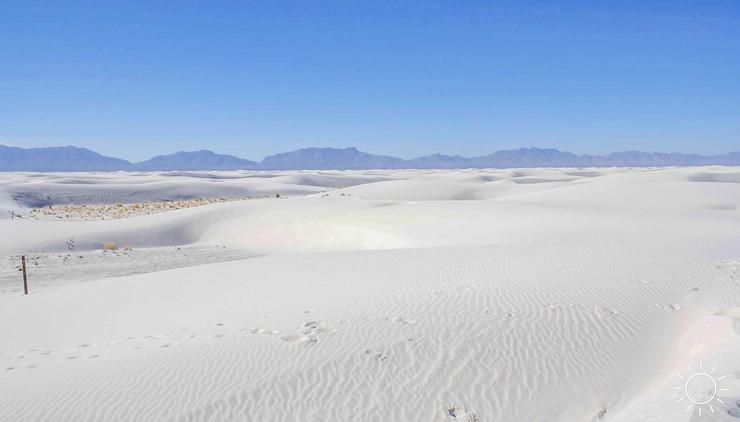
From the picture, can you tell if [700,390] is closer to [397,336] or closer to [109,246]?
[397,336]

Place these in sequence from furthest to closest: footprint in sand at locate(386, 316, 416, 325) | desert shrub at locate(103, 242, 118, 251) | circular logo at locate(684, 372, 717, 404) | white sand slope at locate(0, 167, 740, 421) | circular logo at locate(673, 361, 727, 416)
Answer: desert shrub at locate(103, 242, 118, 251) → footprint in sand at locate(386, 316, 416, 325) → white sand slope at locate(0, 167, 740, 421) → circular logo at locate(684, 372, 717, 404) → circular logo at locate(673, 361, 727, 416)

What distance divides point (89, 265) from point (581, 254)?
44.8ft

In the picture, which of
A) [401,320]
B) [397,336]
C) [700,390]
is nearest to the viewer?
[700,390]

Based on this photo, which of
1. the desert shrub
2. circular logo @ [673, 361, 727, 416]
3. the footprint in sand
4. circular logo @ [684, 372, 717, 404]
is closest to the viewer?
circular logo @ [673, 361, 727, 416]

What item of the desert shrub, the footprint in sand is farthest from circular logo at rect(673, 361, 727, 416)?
the desert shrub

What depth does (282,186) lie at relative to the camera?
6078cm

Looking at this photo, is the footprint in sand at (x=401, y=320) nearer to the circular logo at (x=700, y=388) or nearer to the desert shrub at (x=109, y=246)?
the circular logo at (x=700, y=388)

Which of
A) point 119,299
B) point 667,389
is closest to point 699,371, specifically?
point 667,389

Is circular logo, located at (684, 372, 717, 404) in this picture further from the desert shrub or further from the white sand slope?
the desert shrub

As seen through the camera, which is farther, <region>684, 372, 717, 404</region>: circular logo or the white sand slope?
the white sand slope

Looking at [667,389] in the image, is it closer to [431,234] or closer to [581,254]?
[581,254]

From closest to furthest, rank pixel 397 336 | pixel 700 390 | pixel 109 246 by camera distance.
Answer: pixel 700 390, pixel 397 336, pixel 109 246

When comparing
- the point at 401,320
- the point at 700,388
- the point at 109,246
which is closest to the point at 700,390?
the point at 700,388

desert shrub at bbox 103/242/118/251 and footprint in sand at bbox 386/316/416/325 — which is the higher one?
footprint in sand at bbox 386/316/416/325
